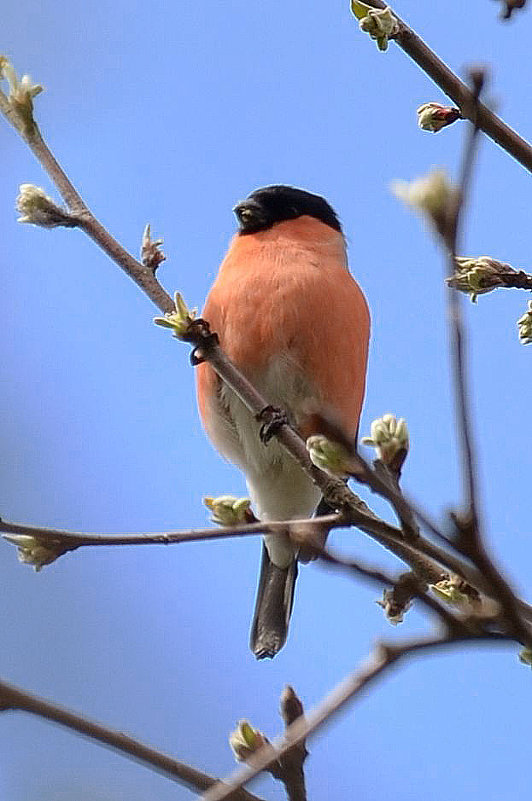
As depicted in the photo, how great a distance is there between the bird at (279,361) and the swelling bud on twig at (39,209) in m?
0.94

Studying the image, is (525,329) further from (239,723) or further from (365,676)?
(365,676)

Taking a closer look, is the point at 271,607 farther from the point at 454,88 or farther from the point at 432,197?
the point at 432,197

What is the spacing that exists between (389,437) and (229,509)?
18.7 inches

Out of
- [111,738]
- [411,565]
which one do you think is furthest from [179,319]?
[111,738]

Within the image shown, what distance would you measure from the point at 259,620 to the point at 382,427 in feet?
6.74

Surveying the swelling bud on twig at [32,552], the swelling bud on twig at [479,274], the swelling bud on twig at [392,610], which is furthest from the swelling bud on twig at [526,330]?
the swelling bud on twig at [32,552]

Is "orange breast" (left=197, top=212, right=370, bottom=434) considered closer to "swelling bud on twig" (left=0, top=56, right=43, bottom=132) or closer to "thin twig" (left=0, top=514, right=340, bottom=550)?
"swelling bud on twig" (left=0, top=56, right=43, bottom=132)

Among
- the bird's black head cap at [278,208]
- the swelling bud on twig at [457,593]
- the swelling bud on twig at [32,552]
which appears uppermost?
the bird's black head cap at [278,208]

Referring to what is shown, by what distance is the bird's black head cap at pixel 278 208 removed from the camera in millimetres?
3902

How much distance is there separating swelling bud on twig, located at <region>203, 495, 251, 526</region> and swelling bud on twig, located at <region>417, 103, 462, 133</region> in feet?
2.46

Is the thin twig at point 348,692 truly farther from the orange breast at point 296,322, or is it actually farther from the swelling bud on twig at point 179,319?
the orange breast at point 296,322

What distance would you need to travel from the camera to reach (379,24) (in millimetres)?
1802

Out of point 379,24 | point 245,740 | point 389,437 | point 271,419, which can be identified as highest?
point 379,24

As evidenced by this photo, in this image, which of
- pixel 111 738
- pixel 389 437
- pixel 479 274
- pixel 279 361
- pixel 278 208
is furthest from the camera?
pixel 278 208
